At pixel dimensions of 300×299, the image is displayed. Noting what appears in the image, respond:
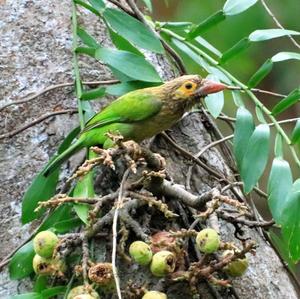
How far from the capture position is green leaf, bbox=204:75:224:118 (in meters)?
2.51

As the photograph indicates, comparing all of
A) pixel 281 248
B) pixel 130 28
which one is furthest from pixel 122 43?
pixel 281 248

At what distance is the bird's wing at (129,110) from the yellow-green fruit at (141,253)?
0.48 m

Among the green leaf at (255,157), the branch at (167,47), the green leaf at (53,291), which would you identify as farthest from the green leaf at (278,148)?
the green leaf at (53,291)

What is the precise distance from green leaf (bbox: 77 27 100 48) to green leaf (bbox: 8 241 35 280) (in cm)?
65

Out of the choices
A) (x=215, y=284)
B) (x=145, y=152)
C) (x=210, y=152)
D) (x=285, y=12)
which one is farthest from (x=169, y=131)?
(x=285, y=12)

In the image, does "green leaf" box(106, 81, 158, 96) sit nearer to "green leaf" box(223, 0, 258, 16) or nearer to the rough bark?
the rough bark

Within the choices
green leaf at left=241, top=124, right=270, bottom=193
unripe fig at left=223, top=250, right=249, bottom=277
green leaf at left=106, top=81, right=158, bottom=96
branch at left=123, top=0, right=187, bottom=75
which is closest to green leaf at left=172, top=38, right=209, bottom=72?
branch at left=123, top=0, right=187, bottom=75

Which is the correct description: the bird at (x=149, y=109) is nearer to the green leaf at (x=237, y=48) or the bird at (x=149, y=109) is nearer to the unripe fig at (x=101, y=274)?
the green leaf at (x=237, y=48)

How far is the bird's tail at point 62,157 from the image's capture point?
2.22m

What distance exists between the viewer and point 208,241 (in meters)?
1.85

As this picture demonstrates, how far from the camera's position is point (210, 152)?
2557 mm

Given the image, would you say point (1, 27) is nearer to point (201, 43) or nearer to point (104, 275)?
point (201, 43)

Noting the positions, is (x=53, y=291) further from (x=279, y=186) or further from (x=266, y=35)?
(x=266, y=35)

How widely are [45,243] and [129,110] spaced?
60cm
